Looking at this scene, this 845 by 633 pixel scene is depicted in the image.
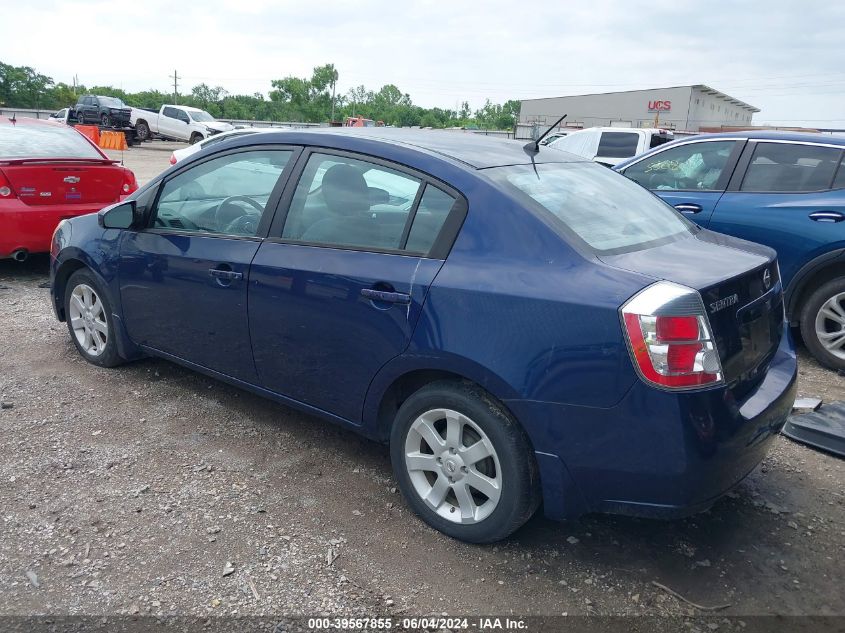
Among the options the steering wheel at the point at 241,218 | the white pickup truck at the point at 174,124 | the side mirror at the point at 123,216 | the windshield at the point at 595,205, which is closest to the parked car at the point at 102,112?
the white pickup truck at the point at 174,124

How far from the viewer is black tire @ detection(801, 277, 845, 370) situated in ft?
16.8

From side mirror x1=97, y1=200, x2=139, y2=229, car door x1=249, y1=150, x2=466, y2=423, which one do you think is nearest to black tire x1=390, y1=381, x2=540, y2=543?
car door x1=249, y1=150, x2=466, y2=423

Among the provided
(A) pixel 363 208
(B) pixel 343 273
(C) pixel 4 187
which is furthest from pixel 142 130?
(B) pixel 343 273

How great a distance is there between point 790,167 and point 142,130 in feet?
108

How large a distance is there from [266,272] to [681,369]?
1954 millimetres

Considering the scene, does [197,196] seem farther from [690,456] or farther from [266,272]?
[690,456]

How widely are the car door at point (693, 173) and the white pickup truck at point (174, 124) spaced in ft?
94.3

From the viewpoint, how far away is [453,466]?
2906 mm

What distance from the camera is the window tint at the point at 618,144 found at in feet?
47.1

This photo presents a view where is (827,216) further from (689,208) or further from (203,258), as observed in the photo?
(203,258)

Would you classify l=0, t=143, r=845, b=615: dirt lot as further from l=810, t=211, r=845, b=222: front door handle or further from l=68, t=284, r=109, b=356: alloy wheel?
l=810, t=211, r=845, b=222: front door handle

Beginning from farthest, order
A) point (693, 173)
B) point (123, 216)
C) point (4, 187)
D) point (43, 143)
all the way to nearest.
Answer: point (43, 143) < point (4, 187) < point (693, 173) < point (123, 216)

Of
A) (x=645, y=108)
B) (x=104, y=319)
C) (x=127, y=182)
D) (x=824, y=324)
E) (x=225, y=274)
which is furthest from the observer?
(x=645, y=108)

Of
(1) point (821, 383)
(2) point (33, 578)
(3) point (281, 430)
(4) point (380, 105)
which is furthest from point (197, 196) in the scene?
(4) point (380, 105)
